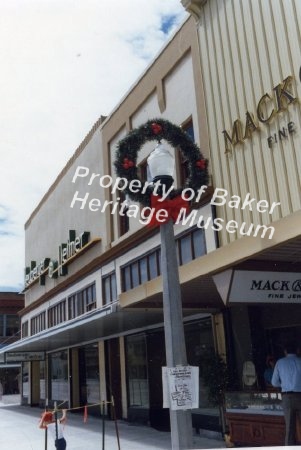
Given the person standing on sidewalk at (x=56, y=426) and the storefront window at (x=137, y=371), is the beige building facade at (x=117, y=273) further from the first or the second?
the person standing on sidewalk at (x=56, y=426)

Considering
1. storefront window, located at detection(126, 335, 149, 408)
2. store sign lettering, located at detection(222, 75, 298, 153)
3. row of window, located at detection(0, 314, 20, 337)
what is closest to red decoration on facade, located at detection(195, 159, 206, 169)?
store sign lettering, located at detection(222, 75, 298, 153)

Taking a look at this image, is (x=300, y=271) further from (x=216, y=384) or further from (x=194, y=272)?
(x=216, y=384)

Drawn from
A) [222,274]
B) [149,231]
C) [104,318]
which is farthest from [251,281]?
[149,231]

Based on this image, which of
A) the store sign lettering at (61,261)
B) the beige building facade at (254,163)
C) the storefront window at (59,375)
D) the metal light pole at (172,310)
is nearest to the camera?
the metal light pole at (172,310)

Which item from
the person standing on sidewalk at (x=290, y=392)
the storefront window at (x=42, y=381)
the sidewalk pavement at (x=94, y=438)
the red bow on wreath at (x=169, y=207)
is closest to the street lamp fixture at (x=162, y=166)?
the red bow on wreath at (x=169, y=207)

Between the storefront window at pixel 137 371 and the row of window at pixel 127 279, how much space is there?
181 cm

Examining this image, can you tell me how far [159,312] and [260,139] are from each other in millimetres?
5087

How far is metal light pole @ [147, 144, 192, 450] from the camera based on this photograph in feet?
18.0

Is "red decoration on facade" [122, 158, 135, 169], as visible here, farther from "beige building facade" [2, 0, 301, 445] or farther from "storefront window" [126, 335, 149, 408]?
"storefront window" [126, 335, 149, 408]

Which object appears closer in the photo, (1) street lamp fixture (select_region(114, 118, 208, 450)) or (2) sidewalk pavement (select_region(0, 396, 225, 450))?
(1) street lamp fixture (select_region(114, 118, 208, 450))

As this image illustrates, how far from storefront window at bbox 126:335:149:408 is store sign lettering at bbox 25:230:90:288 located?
533cm

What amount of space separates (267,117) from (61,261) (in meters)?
15.7

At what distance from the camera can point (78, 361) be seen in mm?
23094

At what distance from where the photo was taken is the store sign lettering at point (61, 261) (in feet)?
70.4
